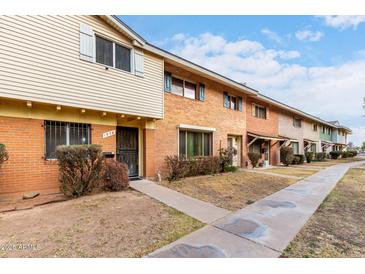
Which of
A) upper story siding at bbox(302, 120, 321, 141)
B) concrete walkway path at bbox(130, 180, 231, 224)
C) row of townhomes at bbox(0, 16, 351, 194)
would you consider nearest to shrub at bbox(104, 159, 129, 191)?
concrete walkway path at bbox(130, 180, 231, 224)

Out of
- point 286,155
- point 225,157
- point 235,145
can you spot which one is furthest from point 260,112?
point 225,157

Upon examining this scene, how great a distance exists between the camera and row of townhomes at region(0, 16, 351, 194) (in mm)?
5727

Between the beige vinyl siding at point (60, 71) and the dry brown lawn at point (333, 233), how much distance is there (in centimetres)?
690

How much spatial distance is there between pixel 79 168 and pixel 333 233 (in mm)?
6768

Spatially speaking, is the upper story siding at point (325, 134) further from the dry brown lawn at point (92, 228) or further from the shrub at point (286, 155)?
the dry brown lawn at point (92, 228)

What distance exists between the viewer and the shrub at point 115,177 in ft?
22.5

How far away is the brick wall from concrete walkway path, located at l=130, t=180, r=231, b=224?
2.96 metres

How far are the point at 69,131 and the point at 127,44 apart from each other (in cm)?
432

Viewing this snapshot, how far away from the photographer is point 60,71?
623cm

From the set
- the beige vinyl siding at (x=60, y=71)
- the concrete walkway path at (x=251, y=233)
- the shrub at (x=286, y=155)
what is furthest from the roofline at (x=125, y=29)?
the shrub at (x=286, y=155)

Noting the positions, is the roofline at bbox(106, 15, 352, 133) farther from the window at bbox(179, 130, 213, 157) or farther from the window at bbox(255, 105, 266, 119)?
the window at bbox(179, 130, 213, 157)
